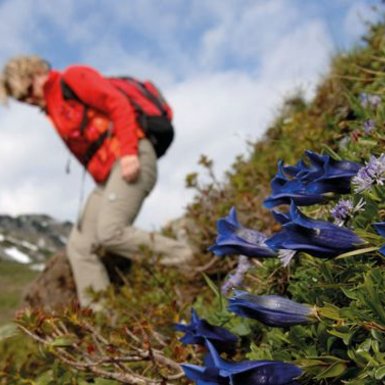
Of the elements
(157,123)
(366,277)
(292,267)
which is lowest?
(366,277)

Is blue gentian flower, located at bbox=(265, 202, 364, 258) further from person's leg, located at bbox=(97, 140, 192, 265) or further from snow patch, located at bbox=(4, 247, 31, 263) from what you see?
snow patch, located at bbox=(4, 247, 31, 263)

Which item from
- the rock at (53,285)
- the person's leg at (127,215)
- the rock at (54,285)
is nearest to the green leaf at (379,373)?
the person's leg at (127,215)

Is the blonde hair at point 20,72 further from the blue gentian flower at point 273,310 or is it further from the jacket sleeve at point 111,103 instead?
the blue gentian flower at point 273,310

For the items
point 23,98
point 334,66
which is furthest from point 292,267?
point 334,66

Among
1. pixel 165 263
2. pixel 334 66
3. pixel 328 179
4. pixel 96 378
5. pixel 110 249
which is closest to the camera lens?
pixel 328 179

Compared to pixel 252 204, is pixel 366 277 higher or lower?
lower

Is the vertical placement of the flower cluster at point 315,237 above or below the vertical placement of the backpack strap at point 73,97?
below

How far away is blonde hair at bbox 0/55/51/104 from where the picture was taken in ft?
18.2

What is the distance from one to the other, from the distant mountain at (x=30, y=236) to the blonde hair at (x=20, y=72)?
9509 centimetres

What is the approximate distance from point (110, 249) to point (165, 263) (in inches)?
25.1

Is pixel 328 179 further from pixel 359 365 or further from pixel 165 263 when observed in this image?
pixel 165 263

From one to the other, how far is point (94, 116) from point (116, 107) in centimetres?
26

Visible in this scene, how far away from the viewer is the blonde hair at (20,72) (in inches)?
218

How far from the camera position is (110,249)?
5.54 m
